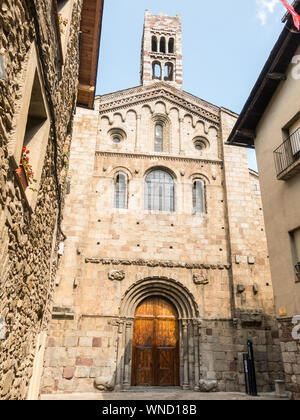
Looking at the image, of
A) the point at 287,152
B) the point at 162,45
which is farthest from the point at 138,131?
the point at 162,45

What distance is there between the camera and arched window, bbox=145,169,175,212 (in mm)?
14492

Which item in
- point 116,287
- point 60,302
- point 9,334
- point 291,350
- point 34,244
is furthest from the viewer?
point 116,287

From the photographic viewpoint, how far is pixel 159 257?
13.4 meters

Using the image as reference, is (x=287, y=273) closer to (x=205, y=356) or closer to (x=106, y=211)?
(x=205, y=356)

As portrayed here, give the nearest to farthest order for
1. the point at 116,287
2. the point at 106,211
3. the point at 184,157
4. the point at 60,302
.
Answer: the point at 60,302 < the point at 116,287 < the point at 106,211 < the point at 184,157

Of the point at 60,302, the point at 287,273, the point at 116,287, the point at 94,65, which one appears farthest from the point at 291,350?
the point at 94,65

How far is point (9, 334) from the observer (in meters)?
3.57

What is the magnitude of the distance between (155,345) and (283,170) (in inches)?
304

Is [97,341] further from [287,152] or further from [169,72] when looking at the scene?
[169,72]

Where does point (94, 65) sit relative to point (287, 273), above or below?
above

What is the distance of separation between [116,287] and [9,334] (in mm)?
9297

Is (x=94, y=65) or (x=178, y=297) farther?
(x=178, y=297)

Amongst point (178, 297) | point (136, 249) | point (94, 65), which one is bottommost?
point (178, 297)

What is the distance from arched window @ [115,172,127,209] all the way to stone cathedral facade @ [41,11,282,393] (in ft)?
0.15
